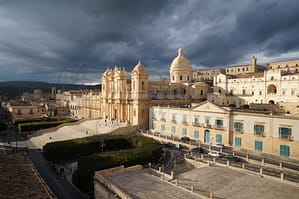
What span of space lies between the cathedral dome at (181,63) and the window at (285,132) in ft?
134

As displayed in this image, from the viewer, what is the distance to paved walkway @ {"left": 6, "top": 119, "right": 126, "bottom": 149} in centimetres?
4203

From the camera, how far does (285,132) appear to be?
26.2m

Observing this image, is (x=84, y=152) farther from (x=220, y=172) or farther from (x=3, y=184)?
(x=220, y=172)

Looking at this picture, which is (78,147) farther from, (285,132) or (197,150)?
(285,132)

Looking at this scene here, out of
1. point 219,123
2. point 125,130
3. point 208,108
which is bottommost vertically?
point 125,130

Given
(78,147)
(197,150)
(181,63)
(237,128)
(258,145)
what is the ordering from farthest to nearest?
1. (181,63)
2. (237,128)
3. (78,147)
4. (197,150)
5. (258,145)

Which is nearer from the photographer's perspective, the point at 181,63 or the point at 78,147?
the point at 78,147

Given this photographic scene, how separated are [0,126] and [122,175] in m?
49.1

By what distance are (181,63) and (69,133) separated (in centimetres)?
3819

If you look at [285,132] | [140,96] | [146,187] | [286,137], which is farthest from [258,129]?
[140,96]

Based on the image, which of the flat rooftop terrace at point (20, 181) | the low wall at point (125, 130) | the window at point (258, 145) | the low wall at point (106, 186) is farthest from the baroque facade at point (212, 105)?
the flat rooftop terrace at point (20, 181)

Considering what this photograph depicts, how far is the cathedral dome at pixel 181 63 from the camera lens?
212 feet

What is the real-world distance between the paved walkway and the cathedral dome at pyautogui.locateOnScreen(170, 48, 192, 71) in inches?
1125

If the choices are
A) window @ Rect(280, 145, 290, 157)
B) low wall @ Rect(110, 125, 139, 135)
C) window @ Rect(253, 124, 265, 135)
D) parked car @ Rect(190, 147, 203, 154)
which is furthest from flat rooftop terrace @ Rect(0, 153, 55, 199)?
window @ Rect(280, 145, 290, 157)
